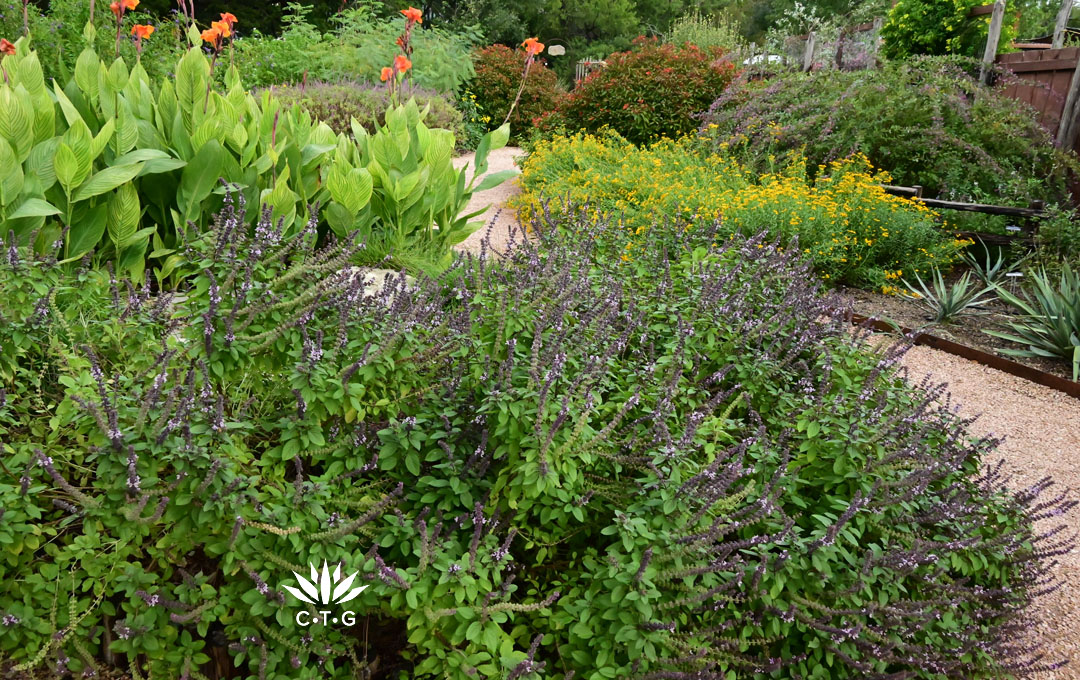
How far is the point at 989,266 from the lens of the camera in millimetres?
6062

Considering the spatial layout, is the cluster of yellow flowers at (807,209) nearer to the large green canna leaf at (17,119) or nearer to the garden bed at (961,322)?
the garden bed at (961,322)

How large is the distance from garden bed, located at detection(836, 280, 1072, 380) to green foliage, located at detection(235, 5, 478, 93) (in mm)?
8025

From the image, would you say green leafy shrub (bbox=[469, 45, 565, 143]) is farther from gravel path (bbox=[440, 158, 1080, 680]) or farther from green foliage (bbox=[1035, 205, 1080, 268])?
gravel path (bbox=[440, 158, 1080, 680])

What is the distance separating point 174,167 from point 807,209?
4.47m

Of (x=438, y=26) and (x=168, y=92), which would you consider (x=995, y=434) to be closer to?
(x=168, y=92)

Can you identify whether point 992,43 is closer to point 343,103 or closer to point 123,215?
point 343,103

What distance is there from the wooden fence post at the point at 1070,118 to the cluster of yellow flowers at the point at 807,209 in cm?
162

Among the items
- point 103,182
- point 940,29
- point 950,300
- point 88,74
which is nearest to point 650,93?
point 940,29

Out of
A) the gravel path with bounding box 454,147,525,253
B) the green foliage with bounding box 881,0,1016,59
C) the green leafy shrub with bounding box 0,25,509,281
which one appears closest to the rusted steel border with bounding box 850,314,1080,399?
the green leafy shrub with bounding box 0,25,509,281

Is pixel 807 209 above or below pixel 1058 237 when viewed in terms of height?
above

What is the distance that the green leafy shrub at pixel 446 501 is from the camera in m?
1.59

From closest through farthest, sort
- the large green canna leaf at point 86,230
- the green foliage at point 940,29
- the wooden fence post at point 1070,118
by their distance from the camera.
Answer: the large green canna leaf at point 86,230, the wooden fence post at point 1070,118, the green foliage at point 940,29

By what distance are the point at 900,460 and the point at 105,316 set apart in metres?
2.34

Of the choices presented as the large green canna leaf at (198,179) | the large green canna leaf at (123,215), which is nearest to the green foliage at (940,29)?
the large green canna leaf at (198,179)
